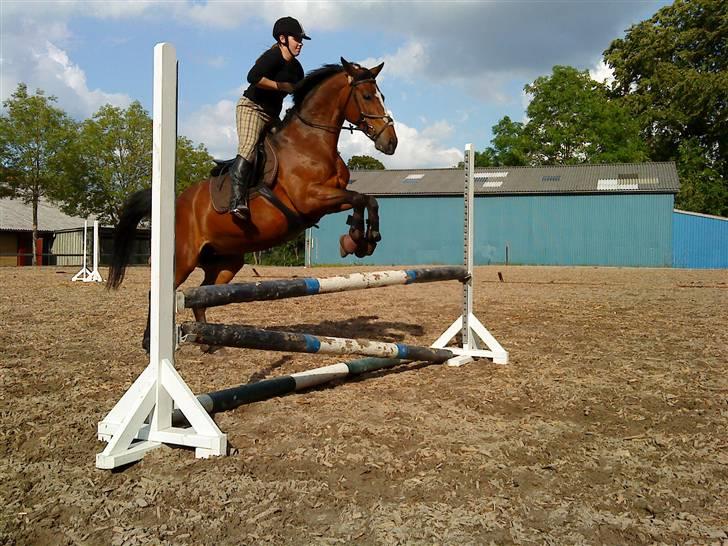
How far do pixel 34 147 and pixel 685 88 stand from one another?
137 ft

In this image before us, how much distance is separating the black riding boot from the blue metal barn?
28.6 m

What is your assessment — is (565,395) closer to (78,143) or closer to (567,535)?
(567,535)

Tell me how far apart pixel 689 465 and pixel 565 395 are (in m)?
1.27

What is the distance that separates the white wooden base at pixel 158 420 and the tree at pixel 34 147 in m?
32.5

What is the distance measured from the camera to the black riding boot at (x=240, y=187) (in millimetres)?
4793

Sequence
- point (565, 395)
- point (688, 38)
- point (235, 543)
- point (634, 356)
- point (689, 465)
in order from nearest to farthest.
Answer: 1. point (235, 543)
2. point (689, 465)
3. point (565, 395)
4. point (634, 356)
5. point (688, 38)

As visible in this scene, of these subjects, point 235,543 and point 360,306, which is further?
point 360,306

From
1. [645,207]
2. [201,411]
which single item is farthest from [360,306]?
[645,207]

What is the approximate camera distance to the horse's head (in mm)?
4777

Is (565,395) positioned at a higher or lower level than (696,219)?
lower

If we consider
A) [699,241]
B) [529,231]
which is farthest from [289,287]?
[699,241]

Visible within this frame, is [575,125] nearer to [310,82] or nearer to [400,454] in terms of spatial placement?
[310,82]

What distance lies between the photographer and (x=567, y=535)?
2.12m

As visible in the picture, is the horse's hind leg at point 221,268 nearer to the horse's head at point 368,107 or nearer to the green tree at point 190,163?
the horse's head at point 368,107
